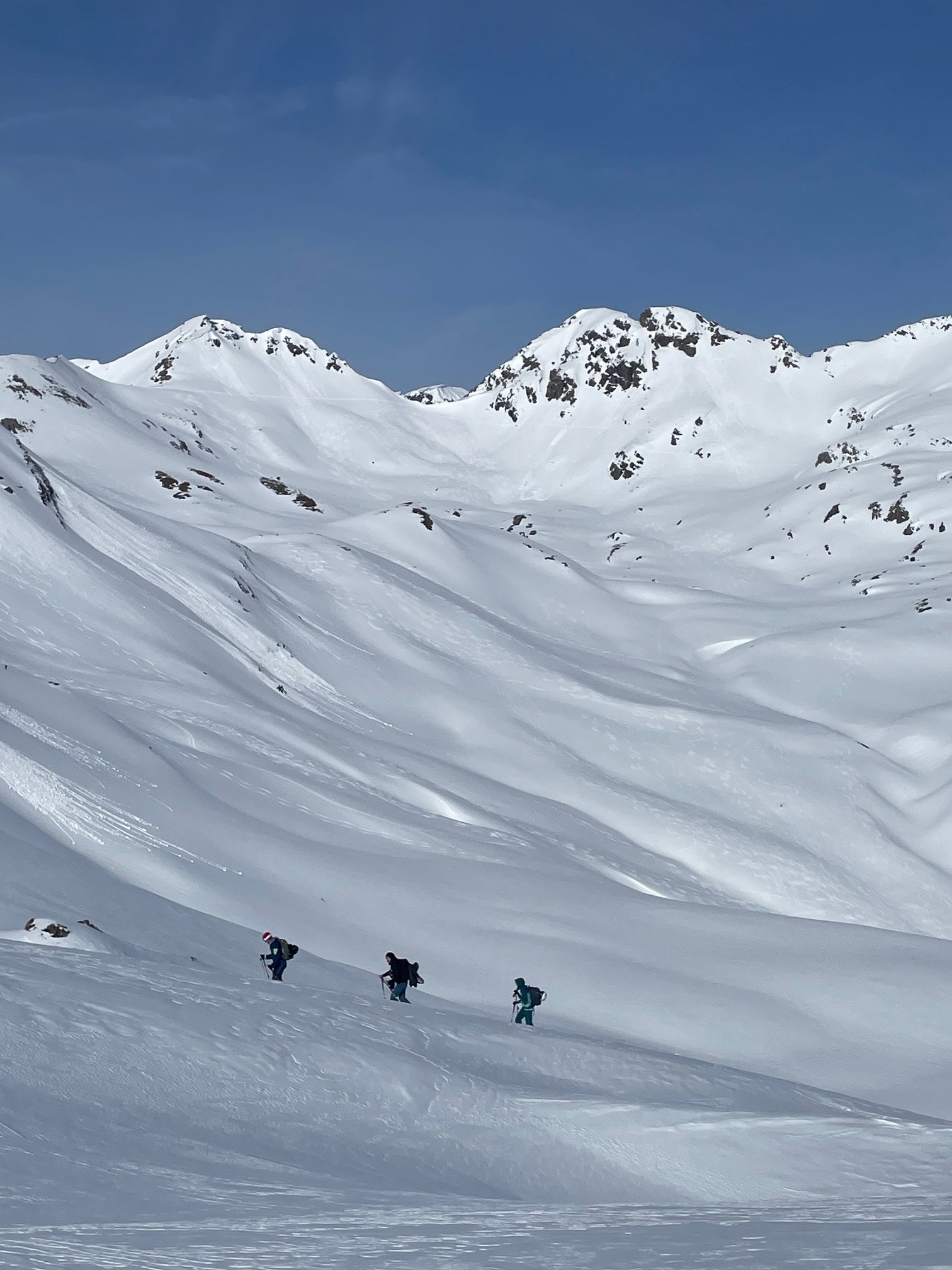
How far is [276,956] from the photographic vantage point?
17.4 metres

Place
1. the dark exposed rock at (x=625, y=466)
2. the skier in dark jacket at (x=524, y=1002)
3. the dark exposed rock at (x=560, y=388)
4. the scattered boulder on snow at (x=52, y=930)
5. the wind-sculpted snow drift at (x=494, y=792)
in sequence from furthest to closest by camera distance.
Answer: the dark exposed rock at (x=560, y=388) < the dark exposed rock at (x=625, y=466) < the skier in dark jacket at (x=524, y=1002) < the scattered boulder on snow at (x=52, y=930) < the wind-sculpted snow drift at (x=494, y=792)

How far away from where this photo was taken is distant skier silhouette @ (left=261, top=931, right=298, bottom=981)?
17.3 m

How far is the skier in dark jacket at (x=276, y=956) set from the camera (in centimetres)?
1733

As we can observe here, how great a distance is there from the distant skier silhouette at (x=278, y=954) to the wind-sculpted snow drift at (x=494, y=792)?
3.87 ft

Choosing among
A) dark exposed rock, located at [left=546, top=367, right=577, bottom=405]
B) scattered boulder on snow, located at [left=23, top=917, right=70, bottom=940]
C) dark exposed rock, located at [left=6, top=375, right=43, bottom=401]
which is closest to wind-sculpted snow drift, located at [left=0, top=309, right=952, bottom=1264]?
dark exposed rock, located at [left=6, top=375, right=43, bottom=401]

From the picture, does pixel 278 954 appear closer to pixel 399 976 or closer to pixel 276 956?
pixel 276 956

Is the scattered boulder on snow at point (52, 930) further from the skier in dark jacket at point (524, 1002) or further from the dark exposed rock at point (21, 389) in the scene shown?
the dark exposed rock at point (21, 389)

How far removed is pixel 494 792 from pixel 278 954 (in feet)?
80.3

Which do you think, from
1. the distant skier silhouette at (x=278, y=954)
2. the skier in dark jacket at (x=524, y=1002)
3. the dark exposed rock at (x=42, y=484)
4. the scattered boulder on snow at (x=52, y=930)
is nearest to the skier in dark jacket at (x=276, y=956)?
the distant skier silhouette at (x=278, y=954)

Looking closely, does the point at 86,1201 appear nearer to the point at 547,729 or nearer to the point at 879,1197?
the point at 879,1197

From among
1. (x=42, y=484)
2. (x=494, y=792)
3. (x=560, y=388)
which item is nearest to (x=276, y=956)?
(x=494, y=792)

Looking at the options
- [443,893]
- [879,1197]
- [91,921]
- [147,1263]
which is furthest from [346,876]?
[147,1263]

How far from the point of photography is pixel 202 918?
2092cm

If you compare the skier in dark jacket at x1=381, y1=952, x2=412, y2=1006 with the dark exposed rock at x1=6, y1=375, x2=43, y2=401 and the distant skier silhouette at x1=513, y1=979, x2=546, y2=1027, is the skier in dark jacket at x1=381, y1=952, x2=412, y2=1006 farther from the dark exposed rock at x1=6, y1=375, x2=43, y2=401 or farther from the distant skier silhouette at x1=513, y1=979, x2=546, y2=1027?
the dark exposed rock at x1=6, y1=375, x2=43, y2=401
